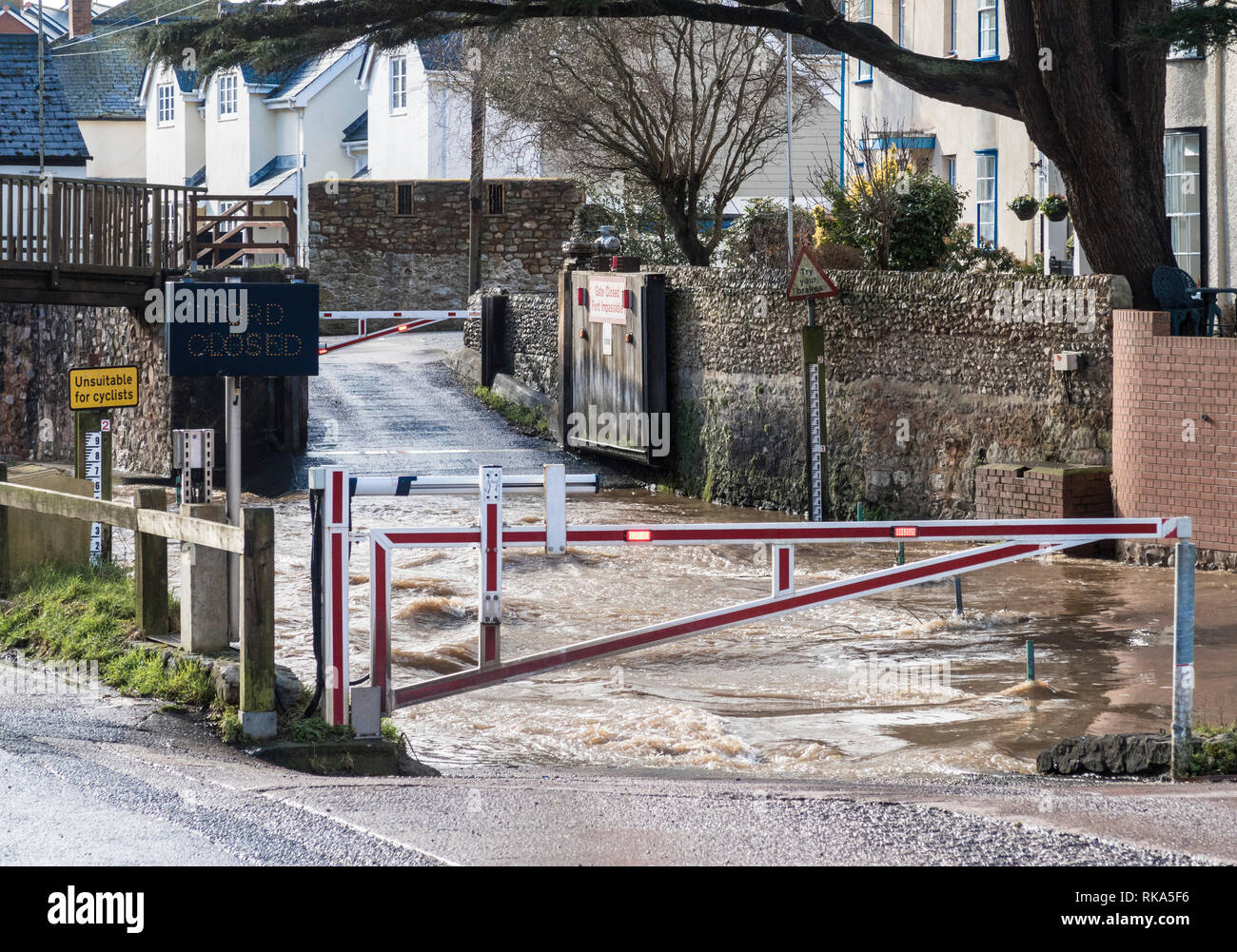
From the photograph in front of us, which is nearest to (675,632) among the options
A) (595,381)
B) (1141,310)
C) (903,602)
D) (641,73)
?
(903,602)

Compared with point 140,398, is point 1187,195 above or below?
above

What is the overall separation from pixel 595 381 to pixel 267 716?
50.6 feet

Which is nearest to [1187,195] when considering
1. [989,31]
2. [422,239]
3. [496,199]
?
[989,31]

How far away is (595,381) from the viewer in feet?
72.6

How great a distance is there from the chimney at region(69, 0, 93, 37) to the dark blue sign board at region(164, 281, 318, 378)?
4985cm

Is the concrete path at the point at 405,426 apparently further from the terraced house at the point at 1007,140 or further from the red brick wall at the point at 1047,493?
the red brick wall at the point at 1047,493

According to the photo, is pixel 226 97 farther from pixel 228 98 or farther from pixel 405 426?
pixel 405 426

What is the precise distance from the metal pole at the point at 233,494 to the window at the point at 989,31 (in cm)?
1739

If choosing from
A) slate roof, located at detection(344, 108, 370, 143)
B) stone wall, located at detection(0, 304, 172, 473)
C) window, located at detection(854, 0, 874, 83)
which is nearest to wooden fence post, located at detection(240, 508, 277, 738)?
stone wall, located at detection(0, 304, 172, 473)

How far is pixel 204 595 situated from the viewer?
7754 mm

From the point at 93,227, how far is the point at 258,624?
1457 cm

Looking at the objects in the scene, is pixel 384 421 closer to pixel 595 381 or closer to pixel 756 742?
pixel 595 381

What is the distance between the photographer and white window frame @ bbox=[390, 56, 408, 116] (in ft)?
133

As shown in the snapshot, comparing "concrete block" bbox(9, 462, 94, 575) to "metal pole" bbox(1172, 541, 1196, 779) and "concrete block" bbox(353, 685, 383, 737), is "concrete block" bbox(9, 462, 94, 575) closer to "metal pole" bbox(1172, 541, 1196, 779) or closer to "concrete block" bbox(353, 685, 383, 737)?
"concrete block" bbox(353, 685, 383, 737)
